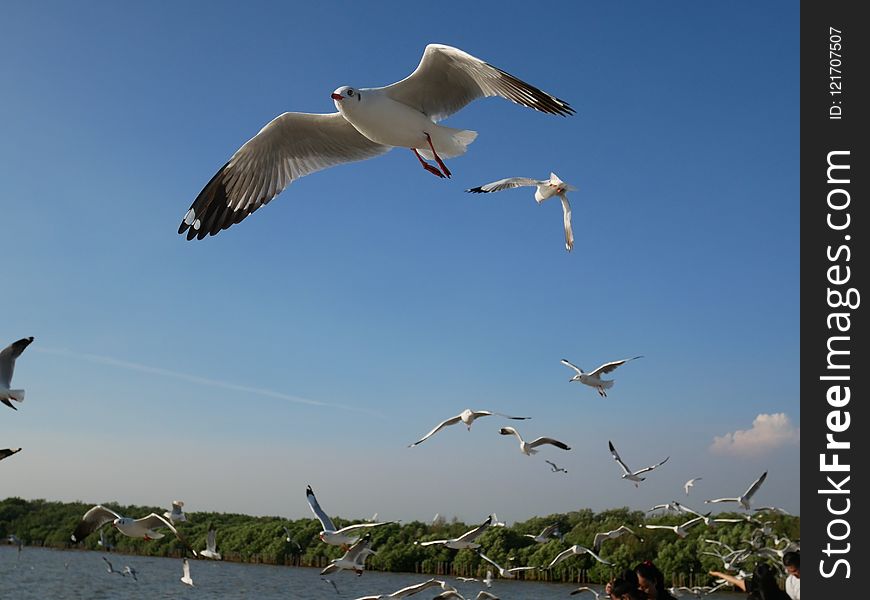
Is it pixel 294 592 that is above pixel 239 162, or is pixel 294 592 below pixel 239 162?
below

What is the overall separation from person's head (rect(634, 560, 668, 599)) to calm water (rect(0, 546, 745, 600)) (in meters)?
31.2

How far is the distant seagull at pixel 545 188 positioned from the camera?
9164 mm

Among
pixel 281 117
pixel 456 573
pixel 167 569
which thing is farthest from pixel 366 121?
pixel 167 569

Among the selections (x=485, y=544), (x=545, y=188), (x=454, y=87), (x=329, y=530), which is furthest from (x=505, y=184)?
(x=485, y=544)

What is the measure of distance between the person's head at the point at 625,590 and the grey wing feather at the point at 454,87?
3.38m

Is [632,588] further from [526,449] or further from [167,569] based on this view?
[167,569]

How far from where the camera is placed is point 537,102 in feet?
A: 20.9

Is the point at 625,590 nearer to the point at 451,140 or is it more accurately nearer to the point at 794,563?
the point at 794,563

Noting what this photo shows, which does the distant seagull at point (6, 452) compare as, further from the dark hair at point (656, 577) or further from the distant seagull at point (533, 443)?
the distant seagull at point (533, 443)

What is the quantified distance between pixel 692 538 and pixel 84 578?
103ft

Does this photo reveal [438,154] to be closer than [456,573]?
Yes

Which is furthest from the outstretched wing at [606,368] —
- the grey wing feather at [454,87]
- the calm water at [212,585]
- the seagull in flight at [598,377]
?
the calm water at [212,585]

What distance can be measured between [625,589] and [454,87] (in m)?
4.51
